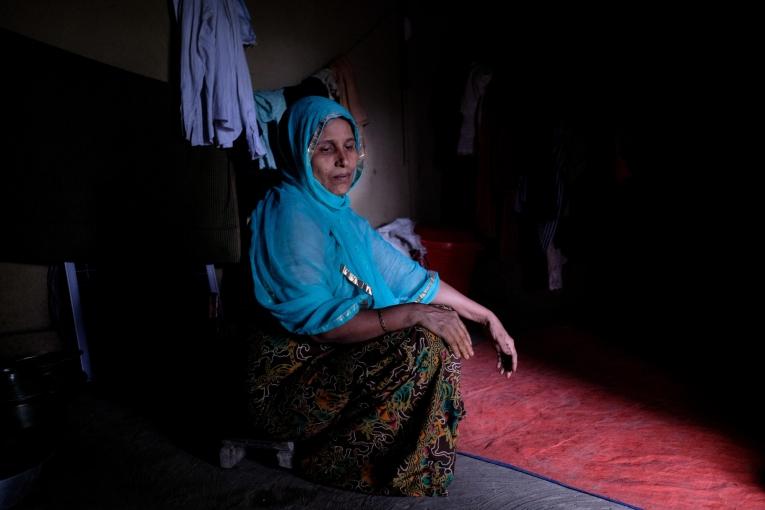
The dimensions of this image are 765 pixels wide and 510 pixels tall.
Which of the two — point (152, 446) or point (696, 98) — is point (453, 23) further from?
point (152, 446)

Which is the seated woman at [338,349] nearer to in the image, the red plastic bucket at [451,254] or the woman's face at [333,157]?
the woman's face at [333,157]

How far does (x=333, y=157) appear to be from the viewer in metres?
1.69

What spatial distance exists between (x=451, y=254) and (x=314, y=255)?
2116 mm

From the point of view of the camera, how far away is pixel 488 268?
424cm

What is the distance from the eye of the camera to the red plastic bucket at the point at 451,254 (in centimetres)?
352

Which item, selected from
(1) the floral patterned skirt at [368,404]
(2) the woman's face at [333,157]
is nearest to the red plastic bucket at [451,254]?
(2) the woman's face at [333,157]

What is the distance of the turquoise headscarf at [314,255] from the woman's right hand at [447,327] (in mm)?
198

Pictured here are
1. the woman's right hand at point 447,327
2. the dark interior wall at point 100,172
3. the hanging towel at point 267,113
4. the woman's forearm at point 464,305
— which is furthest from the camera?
the hanging towel at point 267,113

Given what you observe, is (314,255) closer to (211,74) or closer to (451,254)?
(211,74)

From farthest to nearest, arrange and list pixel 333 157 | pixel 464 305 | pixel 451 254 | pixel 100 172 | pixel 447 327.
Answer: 1. pixel 451 254
2. pixel 100 172
3. pixel 464 305
4. pixel 333 157
5. pixel 447 327

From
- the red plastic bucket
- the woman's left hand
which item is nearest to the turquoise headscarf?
the woman's left hand

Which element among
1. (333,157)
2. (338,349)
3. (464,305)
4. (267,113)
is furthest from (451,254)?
(338,349)

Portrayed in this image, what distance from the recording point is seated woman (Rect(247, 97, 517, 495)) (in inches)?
57.3

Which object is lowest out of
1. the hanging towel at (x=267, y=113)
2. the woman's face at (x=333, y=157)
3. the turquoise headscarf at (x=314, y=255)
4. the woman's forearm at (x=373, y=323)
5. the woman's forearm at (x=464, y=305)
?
the woman's forearm at (x=464, y=305)
